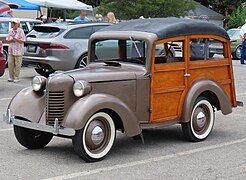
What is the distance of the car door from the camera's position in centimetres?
690

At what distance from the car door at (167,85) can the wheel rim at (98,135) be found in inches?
28.7

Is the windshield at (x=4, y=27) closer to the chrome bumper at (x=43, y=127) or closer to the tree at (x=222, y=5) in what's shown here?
the chrome bumper at (x=43, y=127)

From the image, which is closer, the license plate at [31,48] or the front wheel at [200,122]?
the front wheel at [200,122]

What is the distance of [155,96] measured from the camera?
22.7 ft

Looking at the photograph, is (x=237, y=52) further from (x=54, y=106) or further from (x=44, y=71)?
(x=54, y=106)

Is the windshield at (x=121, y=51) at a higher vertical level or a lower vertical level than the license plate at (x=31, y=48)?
lower

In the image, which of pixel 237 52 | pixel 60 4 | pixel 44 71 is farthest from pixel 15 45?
pixel 60 4

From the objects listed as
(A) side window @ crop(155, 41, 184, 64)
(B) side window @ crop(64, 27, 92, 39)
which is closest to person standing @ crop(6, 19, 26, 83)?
(B) side window @ crop(64, 27, 92, 39)

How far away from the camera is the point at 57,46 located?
546 inches

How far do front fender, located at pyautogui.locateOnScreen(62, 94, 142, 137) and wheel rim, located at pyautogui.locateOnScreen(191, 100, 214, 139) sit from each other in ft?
3.78

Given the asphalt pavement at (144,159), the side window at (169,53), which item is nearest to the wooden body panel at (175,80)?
the side window at (169,53)

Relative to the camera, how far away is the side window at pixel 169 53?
718cm

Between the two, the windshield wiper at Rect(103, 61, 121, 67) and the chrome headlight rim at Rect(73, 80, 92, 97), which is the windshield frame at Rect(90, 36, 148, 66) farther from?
the chrome headlight rim at Rect(73, 80, 92, 97)

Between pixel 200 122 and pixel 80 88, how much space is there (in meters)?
2.06
